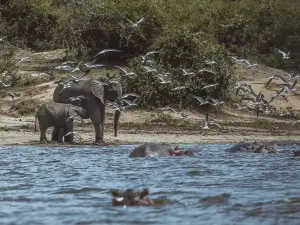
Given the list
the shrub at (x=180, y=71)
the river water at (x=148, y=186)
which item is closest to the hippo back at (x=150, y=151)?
the river water at (x=148, y=186)

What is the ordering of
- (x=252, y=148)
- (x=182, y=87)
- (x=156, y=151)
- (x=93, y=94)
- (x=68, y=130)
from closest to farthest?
(x=156, y=151) < (x=252, y=148) < (x=68, y=130) < (x=182, y=87) < (x=93, y=94)

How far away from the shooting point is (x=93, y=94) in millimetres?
22156

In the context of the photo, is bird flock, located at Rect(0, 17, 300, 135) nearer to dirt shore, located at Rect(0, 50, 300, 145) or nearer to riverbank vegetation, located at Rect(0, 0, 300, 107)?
dirt shore, located at Rect(0, 50, 300, 145)

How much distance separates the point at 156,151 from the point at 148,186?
516 centimetres

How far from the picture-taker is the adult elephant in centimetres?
2189

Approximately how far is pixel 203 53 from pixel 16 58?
6436 millimetres

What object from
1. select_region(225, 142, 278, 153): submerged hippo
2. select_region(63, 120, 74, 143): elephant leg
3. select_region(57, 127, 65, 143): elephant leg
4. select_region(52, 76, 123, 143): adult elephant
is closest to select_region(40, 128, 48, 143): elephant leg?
select_region(57, 127, 65, 143): elephant leg

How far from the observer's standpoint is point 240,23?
31500mm

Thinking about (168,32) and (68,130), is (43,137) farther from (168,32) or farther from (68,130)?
(168,32)

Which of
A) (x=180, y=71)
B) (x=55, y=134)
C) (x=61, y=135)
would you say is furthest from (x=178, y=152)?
(x=180, y=71)

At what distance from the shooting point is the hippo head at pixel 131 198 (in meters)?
10.5

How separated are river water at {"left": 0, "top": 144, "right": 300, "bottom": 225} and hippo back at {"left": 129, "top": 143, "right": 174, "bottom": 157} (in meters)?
0.25

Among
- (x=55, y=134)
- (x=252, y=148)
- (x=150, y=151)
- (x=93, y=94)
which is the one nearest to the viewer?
(x=150, y=151)

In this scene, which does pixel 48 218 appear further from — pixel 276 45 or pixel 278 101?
pixel 276 45
